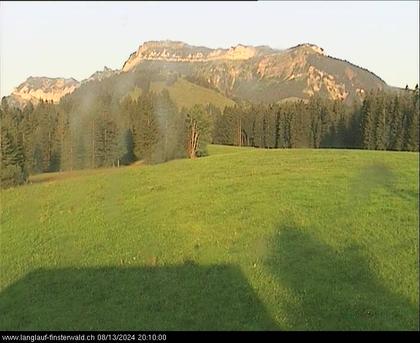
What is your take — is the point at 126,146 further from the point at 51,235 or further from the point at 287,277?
the point at 287,277

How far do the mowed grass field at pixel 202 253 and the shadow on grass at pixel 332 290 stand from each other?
0.11ft

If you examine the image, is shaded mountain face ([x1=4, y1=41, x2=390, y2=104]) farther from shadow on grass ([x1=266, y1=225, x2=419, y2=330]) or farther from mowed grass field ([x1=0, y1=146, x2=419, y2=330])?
shadow on grass ([x1=266, y1=225, x2=419, y2=330])

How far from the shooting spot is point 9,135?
9461 millimetres

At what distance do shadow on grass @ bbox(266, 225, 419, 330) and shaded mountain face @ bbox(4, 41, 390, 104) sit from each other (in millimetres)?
4463

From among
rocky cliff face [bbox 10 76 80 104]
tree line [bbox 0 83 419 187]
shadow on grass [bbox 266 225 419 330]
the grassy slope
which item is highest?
rocky cliff face [bbox 10 76 80 104]

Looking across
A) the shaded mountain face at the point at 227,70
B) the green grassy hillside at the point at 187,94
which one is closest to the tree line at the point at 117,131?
the green grassy hillside at the point at 187,94

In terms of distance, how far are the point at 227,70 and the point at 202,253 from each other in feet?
19.8

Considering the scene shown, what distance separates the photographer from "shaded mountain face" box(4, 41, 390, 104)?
30.5ft

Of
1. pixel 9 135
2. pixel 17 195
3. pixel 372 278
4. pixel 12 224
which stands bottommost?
pixel 372 278

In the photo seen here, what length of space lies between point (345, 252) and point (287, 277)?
2010 mm

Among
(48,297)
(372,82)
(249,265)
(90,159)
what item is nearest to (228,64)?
(90,159)

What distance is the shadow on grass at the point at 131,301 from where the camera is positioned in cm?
783
